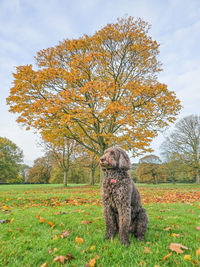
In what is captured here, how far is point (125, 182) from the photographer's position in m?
3.09

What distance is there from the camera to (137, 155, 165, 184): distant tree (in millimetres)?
45969

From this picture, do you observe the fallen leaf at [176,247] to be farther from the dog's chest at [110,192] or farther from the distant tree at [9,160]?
the distant tree at [9,160]

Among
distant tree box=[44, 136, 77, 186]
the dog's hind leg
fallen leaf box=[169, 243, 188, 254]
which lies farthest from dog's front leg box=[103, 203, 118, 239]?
distant tree box=[44, 136, 77, 186]

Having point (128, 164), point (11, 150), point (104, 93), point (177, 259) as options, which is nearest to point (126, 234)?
point (177, 259)

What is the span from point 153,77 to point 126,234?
14866 millimetres

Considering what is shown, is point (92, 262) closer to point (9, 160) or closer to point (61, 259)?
point (61, 259)

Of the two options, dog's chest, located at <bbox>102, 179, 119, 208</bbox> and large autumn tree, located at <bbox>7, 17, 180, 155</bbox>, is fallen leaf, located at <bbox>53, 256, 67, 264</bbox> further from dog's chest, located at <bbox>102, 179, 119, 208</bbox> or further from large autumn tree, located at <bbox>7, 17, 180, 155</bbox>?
large autumn tree, located at <bbox>7, 17, 180, 155</bbox>

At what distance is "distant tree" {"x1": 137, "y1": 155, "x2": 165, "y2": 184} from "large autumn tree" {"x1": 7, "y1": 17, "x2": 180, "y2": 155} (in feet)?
119

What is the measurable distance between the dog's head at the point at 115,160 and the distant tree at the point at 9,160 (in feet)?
122

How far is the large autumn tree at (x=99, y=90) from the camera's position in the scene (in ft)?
36.9

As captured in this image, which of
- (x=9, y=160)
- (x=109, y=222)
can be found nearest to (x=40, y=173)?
(x=9, y=160)

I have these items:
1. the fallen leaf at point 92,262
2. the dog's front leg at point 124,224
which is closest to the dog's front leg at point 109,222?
the dog's front leg at point 124,224

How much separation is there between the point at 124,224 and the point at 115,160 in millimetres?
1191

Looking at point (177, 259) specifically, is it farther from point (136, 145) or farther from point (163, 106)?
point (163, 106)
